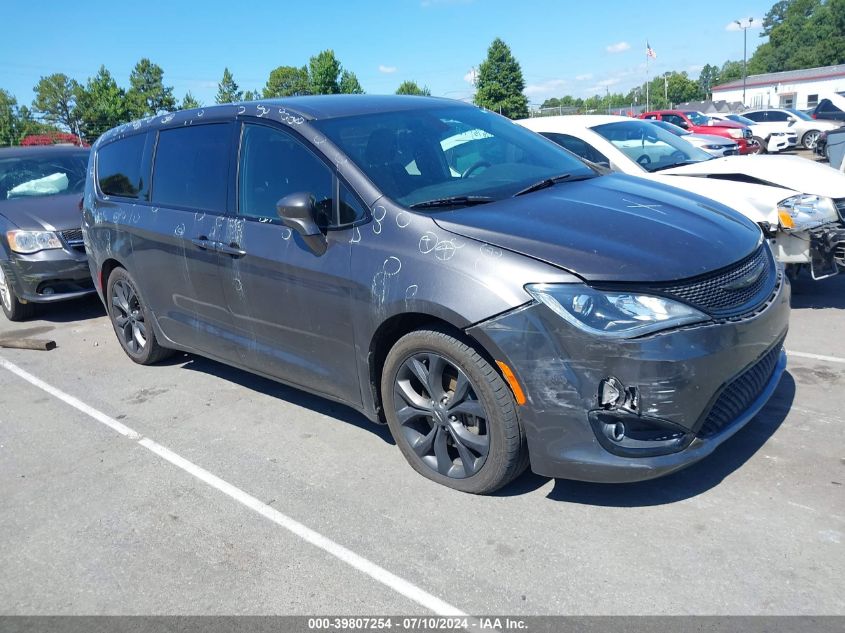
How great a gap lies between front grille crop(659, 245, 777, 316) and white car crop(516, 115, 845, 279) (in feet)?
5.48

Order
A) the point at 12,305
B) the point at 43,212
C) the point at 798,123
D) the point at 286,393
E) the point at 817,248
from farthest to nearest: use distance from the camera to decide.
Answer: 1. the point at 798,123
2. the point at 12,305
3. the point at 43,212
4. the point at 817,248
5. the point at 286,393

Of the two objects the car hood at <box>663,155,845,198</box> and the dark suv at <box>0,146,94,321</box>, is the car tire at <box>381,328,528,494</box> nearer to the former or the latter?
the car hood at <box>663,155,845,198</box>

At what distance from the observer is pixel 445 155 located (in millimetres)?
4145

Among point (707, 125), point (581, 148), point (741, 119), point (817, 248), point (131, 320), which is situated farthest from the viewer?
point (741, 119)

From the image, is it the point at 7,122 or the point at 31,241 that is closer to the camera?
the point at 31,241

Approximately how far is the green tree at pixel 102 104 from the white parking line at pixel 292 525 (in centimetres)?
5238

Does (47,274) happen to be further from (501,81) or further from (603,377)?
(501,81)

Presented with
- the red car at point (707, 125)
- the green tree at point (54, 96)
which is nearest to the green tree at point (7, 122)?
the green tree at point (54, 96)

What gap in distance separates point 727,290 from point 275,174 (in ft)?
8.10

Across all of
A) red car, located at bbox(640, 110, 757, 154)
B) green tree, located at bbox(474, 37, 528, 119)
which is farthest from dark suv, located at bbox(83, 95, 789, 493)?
green tree, located at bbox(474, 37, 528, 119)

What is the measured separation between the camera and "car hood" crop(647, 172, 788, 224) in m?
5.53

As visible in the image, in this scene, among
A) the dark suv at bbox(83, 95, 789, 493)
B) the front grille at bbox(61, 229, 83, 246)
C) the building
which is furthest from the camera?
the building

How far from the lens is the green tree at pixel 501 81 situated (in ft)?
221

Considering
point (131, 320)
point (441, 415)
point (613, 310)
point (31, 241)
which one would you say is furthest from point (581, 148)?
point (31, 241)
